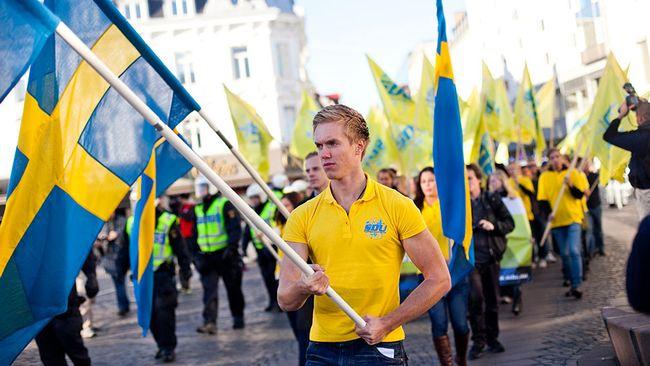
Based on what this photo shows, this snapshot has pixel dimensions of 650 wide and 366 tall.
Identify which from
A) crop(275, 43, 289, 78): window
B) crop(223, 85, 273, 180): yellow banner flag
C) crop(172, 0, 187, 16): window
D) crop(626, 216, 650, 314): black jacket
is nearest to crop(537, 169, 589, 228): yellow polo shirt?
crop(223, 85, 273, 180): yellow banner flag

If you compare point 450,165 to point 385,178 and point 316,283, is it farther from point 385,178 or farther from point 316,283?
point 385,178

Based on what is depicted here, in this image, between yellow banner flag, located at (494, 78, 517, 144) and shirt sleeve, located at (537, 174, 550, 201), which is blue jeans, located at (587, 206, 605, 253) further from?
yellow banner flag, located at (494, 78, 517, 144)

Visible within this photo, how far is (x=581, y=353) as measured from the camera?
802cm

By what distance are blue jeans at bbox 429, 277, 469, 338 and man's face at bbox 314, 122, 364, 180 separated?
12.2ft

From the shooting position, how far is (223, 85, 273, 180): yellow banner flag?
14.7m

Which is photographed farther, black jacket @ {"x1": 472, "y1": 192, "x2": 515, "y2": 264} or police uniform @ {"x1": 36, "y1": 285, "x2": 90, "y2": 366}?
black jacket @ {"x1": 472, "y1": 192, "x2": 515, "y2": 264}

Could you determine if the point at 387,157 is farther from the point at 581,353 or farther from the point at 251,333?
the point at 581,353

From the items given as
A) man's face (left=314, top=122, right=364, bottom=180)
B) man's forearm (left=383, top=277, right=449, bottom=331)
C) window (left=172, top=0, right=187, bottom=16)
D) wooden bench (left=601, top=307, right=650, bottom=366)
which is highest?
window (left=172, top=0, right=187, bottom=16)

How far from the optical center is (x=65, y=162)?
16.5 ft

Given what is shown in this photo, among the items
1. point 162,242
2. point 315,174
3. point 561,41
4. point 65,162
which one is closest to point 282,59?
point 561,41

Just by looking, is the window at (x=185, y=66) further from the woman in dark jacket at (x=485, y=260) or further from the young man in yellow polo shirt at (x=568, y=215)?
the woman in dark jacket at (x=485, y=260)

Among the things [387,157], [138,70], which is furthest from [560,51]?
[138,70]

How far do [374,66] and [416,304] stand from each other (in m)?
14.2

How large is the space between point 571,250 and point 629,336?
6.63m
